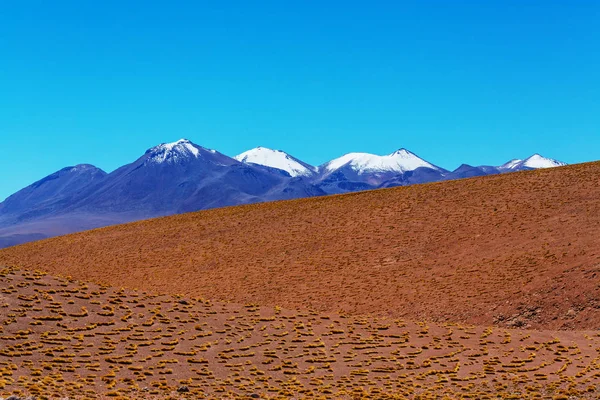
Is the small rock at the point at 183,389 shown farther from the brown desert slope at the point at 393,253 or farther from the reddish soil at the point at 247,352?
the brown desert slope at the point at 393,253

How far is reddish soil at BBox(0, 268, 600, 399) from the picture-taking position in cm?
2723

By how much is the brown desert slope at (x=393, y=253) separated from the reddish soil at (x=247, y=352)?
7.32 metres

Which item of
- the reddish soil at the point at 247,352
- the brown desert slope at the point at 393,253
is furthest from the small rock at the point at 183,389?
the brown desert slope at the point at 393,253

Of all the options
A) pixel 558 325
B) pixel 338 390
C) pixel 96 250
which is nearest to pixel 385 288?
pixel 558 325

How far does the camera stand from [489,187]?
75.0 meters

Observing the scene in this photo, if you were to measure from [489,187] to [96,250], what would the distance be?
1735 inches

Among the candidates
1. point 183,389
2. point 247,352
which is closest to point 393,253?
point 247,352

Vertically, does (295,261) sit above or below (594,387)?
above

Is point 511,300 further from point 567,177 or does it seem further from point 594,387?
point 567,177

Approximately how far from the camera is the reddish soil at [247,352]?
27.2 m

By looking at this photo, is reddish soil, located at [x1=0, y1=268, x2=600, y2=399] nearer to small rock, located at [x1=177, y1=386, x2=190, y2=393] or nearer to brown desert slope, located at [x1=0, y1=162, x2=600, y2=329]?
small rock, located at [x1=177, y1=386, x2=190, y2=393]

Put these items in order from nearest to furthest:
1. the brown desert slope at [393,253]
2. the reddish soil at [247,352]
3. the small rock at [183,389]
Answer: the small rock at [183,389], the reddish soil at [247,352], the brown desert slope at [393,253]

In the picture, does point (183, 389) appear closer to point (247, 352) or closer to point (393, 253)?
point (247, 352)

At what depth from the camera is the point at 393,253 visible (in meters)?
59.7
